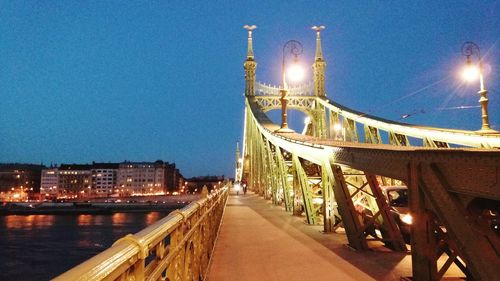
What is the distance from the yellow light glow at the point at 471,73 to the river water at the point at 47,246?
2713 cm

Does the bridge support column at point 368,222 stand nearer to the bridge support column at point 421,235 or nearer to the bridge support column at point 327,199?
the bridge support column at point 327,199

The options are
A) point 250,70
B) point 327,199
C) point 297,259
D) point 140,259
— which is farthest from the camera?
point 250,70

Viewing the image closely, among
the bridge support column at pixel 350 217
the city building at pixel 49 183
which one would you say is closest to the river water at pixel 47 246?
the bridge support column at pixel 350 217

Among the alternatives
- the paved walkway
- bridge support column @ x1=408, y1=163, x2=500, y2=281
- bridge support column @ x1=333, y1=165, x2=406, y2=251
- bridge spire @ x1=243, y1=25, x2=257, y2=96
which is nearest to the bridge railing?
the paved walkway

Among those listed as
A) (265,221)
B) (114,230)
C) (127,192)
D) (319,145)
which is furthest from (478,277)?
(127,192)

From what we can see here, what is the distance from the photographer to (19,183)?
13200 cm

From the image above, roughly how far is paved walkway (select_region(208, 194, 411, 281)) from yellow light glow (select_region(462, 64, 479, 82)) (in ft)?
31.3

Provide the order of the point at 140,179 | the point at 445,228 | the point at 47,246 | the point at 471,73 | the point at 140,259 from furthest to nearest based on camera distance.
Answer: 1. the point at 140,179
2. the point at 47,246
3. the point at 471,73
4. the point at 445,228
5. the point at 140,259

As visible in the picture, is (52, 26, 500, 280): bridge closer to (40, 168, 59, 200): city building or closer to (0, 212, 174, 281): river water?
(0, 212, 174, 281): river water

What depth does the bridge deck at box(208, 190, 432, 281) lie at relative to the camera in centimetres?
620

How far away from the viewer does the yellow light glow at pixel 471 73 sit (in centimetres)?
1544

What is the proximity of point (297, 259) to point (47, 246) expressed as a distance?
38.0 meters

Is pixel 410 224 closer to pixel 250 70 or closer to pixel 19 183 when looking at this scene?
pixel 250 70

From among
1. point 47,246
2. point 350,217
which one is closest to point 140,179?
point 47,246
